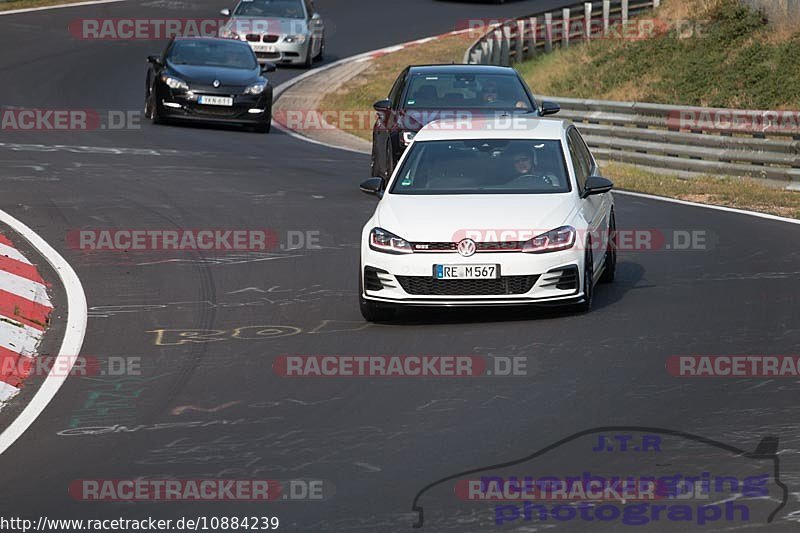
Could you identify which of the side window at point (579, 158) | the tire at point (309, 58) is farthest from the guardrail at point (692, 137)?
the tire at point (309, 58)

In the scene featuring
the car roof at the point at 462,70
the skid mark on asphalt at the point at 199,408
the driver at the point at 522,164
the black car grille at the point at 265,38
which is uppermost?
the car roof at the point at 462,70

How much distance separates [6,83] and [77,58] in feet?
15.8

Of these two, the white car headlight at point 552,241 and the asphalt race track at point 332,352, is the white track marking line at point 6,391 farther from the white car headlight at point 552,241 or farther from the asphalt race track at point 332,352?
the white car headlight at point 552,241

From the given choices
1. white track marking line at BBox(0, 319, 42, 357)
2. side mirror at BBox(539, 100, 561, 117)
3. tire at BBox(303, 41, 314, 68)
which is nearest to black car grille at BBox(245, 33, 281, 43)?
tire at BBox(303, 41, 314, 68)

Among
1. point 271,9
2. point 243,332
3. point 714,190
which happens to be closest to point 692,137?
point 714,190

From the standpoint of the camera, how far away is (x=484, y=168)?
42.1 ft

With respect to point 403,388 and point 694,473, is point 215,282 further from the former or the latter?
point 694,473

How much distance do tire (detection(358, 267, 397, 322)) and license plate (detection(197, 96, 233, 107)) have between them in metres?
15.8

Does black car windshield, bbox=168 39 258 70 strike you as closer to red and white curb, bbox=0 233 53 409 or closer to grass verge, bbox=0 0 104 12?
red and white curb, bbox=0 233 53 409

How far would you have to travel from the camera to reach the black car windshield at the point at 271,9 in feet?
129

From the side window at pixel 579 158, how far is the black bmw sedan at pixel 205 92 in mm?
14172

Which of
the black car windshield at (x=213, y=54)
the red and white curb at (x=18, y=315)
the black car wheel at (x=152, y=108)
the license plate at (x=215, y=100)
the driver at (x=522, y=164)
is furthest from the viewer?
the black car windshield at (x=213, y=54)

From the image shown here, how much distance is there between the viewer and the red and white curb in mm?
10359

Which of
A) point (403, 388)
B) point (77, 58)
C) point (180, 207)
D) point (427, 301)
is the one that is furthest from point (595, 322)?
point (77, 58)
